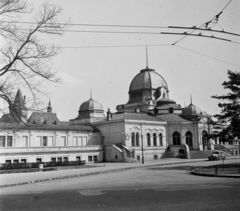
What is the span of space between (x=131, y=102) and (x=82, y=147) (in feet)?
98.5

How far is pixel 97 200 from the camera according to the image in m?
12.5

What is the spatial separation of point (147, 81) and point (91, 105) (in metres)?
16.6

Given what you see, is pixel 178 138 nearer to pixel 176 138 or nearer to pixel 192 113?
pixel 176 138

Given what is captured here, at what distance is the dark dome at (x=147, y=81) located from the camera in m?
76.5

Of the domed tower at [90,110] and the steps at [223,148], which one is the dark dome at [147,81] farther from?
the steps at [223,148]

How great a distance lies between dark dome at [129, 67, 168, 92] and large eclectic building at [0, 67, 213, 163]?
0.90ft

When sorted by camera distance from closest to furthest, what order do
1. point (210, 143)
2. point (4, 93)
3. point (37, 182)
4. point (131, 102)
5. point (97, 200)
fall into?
point (97, 200), point (4, 93), point (37, 182), point (210, 143), point (131, 102)

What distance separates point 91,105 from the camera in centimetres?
7400

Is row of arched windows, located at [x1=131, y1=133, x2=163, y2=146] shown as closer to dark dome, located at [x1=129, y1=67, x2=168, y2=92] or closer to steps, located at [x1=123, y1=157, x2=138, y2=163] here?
steps, located at [x1=123, y1=157, x2=138, y2=163]

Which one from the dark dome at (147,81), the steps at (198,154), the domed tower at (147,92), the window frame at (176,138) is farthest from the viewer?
the dark dome at (147,81)

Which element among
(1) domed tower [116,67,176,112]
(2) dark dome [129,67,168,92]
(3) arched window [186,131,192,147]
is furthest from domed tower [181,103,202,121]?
(2) dark dome [129,67,168,92]

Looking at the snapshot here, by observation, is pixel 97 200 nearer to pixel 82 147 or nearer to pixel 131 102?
pixel 82 147

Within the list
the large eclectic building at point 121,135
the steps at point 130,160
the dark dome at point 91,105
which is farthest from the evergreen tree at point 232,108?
the dark dome at point 91,105

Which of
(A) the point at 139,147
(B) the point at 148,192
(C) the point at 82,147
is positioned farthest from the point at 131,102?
(B) the point at 148,192
